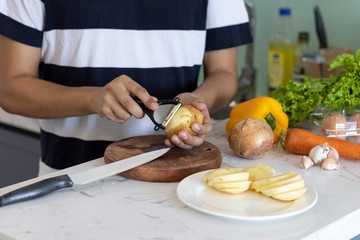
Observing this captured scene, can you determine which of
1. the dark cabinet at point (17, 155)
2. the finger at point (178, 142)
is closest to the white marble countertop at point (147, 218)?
the finger at point (178, 142)

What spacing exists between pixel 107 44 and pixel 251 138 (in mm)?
496

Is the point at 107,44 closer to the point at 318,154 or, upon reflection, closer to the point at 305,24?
the point at 318,154

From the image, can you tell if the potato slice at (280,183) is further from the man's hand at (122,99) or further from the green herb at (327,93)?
the green herb at (327,93)

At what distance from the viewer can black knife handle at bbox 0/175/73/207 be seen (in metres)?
0.96

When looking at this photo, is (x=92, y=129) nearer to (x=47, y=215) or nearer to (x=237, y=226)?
(x=47, y=215)

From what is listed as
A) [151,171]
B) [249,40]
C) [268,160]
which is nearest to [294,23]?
[249,40]

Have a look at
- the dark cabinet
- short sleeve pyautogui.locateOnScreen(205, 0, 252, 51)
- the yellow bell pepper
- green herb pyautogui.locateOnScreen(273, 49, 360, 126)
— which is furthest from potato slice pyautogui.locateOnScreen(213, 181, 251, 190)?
the dark cabinet

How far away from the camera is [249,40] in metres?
1.66

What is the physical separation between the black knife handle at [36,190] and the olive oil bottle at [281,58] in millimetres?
1973

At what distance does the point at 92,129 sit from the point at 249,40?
0.56m

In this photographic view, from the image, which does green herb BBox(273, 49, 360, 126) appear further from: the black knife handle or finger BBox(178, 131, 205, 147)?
the black knife handle

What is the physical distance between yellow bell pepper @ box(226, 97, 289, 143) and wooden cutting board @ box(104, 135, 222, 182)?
163mm

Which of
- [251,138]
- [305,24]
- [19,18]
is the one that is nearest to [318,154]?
[251,138]

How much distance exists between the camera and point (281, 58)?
2.82 m
